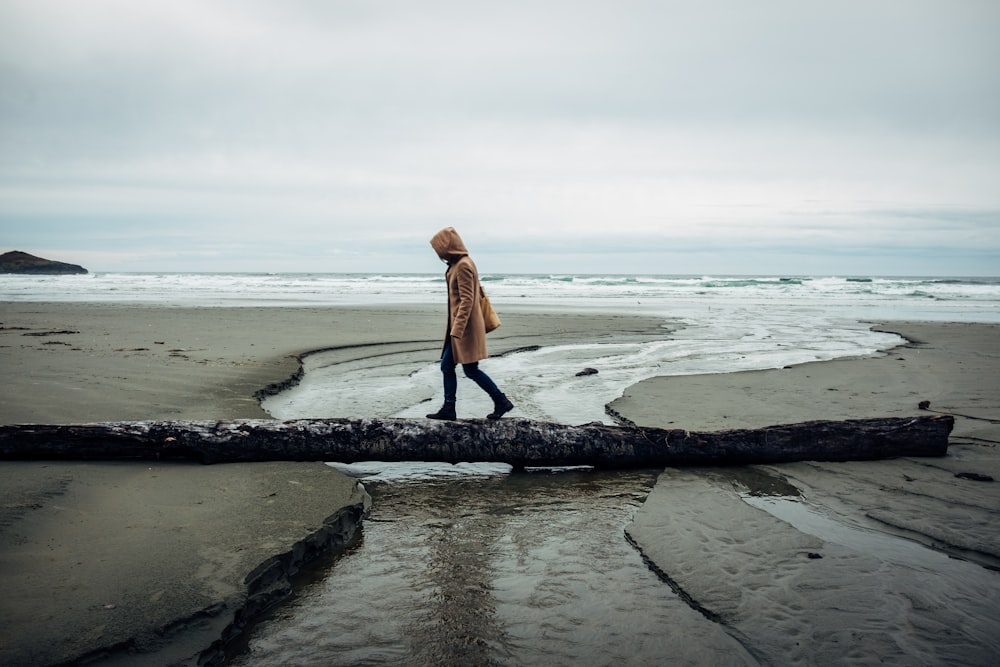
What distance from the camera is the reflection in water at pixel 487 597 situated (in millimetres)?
2850

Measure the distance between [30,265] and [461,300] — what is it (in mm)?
92479

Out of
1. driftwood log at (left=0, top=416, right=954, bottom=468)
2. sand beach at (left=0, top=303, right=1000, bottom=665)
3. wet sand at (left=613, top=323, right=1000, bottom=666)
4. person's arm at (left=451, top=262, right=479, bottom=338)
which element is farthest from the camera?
person's arm at (left=451, top=262, right=479, bottom=338)

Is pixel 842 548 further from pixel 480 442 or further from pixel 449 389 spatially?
pixel 449 389

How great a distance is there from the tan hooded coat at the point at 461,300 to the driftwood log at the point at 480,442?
1078 mm

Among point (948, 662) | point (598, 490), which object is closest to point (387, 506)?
point (598, 490)

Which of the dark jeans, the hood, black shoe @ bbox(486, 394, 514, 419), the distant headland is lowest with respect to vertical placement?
black shoe @ bbox(486, 394, 514, 419)

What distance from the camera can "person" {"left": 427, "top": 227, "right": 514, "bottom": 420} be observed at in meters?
6.32

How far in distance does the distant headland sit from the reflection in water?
9163 centimetres

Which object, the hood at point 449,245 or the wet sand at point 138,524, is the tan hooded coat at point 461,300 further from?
the wet sand at point 138,524

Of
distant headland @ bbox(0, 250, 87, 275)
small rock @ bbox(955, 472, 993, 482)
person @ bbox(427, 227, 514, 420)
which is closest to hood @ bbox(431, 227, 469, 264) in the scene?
person @ bbox(427, 227, 514, 420)

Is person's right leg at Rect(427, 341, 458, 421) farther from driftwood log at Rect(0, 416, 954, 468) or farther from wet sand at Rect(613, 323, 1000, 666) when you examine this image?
wet sand at Rect(613, 323, 1000, 666)

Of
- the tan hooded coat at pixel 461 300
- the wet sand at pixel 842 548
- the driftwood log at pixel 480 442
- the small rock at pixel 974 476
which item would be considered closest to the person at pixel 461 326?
the tan hooded coat at pixel 461 300

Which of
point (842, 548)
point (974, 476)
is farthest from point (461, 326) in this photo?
point (974, 476)

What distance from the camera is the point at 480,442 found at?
5391 millimetres
